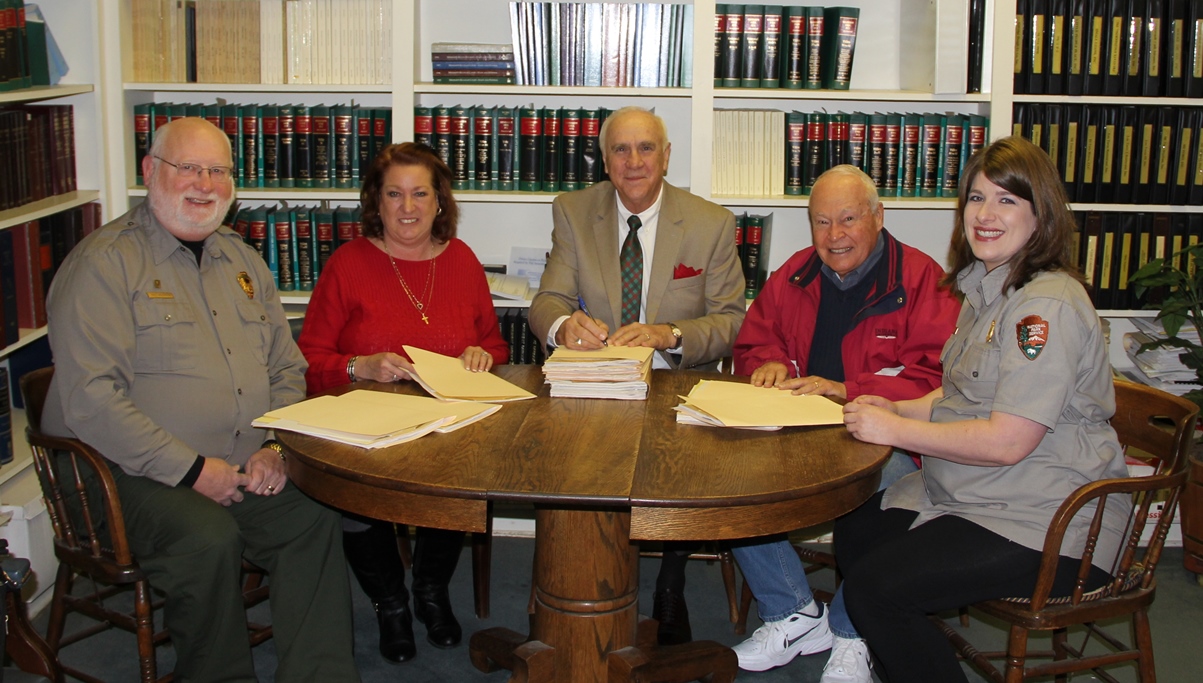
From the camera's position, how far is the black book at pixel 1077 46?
3623 mm

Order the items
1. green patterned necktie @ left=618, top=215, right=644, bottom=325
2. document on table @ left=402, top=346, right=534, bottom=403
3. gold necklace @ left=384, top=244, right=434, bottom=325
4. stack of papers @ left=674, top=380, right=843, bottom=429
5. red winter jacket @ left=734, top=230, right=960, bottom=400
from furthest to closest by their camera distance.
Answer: green patterned necktie @ left=618, top=215, right=644, bottom=325
gold necklace @ left=384, top=244, right=434, bottom=325
red winter jacket @ left=734, top=230, right=960, bottom=400
document on table @ left=402, top=346, right=534, bottom=403
stack of papers @ left=674, top=380, right=843, bottom=429

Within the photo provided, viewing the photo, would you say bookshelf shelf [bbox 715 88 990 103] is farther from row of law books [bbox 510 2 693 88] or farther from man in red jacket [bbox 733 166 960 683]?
man in red jacket [bbox 733 166 960 683]

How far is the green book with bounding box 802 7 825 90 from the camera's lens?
3.61 m

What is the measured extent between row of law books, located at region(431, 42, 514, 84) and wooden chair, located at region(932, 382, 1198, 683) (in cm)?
223

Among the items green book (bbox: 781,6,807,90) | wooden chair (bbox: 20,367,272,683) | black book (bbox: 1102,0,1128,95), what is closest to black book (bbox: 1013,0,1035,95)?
black book (bbox: 1102,0,1128,95)

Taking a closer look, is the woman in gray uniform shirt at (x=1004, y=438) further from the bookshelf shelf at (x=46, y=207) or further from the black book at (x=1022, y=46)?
the bookshelf shelf at (x=46, y=207)

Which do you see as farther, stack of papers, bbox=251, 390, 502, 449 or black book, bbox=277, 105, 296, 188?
black book, bbox=277, 105, 296, 188

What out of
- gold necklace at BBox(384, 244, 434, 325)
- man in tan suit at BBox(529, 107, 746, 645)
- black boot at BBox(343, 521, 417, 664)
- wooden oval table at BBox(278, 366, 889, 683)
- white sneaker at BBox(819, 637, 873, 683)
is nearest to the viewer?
wooden oval table at BBox(278, 366, 889, 683)

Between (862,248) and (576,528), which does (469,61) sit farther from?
(576,528)

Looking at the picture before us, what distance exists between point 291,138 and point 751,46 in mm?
1613

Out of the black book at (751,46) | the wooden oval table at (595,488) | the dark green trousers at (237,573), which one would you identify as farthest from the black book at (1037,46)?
the dark green trousers at (237,573)

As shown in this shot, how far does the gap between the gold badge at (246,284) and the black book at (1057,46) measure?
2681 millimetres

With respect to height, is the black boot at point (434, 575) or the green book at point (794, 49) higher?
the green book at point (794, 49)

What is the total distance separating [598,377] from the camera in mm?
2510
